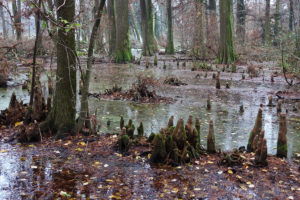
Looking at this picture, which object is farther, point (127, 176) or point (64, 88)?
point (64, 88)

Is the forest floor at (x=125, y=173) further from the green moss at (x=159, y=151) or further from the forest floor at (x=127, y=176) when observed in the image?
the green moss at (x=159, y=151)

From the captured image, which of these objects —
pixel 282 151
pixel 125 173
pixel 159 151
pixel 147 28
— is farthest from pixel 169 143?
pixel 147 28

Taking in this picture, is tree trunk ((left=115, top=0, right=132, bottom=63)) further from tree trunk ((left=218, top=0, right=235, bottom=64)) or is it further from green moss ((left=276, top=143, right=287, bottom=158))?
green moss ((left=276, top=143, right=287, bottom=158))

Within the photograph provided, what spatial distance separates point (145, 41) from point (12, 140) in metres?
20.9

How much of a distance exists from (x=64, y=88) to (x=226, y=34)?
1423 cm

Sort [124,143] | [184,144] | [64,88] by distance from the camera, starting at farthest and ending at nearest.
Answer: [64,88]
[124,143]
[184,144]

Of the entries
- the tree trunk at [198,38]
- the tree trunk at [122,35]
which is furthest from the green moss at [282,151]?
the tree trunk at [122,35]

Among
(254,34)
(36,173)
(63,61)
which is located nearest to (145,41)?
(254,34)

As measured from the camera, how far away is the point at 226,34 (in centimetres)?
1800

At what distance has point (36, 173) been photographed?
413cm

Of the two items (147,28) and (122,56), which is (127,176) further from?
(147,28)

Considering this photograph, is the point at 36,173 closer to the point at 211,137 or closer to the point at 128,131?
the point at 128,131

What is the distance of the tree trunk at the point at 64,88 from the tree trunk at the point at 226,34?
14.0m

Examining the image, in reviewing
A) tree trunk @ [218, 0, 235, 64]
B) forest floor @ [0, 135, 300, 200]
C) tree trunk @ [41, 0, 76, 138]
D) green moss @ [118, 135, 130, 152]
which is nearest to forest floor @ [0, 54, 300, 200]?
forest floor @ [0, 135, 300, 200]
